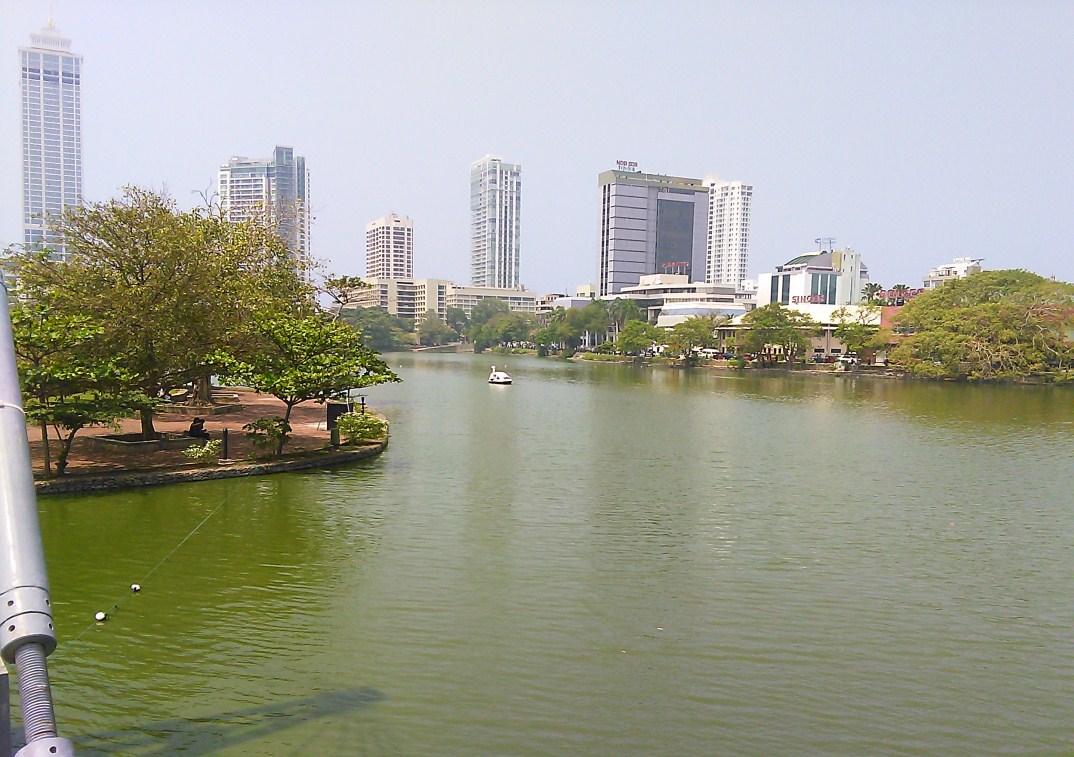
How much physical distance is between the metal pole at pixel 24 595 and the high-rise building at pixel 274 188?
25710mm

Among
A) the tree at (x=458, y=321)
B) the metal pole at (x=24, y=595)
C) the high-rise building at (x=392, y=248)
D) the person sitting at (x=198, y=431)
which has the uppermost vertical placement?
the high-rise building at (x=392, y=248)

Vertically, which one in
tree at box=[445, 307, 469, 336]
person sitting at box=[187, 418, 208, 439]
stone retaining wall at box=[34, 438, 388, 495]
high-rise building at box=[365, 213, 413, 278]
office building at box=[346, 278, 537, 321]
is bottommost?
stone retaining wall at box=[34, 438, 388, 495]

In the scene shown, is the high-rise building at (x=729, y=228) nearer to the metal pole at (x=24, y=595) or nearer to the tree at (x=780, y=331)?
the tree at (x=780, y=331)

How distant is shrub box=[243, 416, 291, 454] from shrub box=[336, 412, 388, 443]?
169 cm

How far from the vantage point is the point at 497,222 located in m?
180

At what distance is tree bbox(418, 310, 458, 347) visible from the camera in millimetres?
121312

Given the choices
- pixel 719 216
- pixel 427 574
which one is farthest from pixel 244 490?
pixel 719 216

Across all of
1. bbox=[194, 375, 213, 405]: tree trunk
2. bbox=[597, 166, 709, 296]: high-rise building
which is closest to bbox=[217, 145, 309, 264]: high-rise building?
bbox=[194, 375, 213, 405]: tree trunk

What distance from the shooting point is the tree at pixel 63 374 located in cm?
1270

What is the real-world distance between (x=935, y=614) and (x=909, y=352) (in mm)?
51323

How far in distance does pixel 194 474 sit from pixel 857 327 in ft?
193

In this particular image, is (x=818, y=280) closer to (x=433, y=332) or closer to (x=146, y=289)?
(x=433, y=332)

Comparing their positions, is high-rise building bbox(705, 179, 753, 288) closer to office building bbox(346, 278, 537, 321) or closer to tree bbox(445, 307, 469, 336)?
office building bbox(346, 278, 537, 321)

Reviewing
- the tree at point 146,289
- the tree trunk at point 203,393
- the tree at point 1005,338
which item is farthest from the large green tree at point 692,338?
the tree at point 146,289
